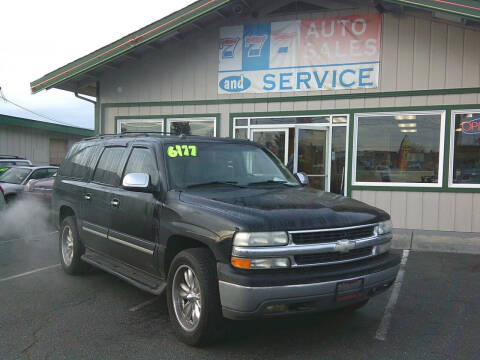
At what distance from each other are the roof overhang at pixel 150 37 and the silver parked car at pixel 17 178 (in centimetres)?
230

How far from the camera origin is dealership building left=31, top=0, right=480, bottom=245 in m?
9.48

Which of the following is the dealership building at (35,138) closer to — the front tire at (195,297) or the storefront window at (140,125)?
the storefront window at (140,125)

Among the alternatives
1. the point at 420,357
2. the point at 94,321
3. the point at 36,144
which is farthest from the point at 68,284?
the point at 36,144

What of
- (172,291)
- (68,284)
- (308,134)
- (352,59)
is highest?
(352,59)

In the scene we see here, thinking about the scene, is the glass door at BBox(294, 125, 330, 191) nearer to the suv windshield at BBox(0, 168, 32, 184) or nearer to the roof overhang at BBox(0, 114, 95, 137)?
the suv windshield at BBox(0, 168, 32, 184)

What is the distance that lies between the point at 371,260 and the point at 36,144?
83.3 ft

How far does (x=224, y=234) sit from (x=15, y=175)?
36.7 feet

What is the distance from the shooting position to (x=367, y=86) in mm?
10086

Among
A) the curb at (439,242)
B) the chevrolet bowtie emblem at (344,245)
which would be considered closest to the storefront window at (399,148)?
the curb at (439,242)

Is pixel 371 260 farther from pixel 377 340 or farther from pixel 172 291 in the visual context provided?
pixel 172 291

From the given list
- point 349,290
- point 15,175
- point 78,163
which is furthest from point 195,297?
point 15,175

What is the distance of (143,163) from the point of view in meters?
5.03

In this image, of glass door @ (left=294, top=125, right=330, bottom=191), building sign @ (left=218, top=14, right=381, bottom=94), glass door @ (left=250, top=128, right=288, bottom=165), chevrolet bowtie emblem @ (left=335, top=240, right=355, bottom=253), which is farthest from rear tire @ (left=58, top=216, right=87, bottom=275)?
building sign @ (left=218, top=14, right=381, bottom=94)

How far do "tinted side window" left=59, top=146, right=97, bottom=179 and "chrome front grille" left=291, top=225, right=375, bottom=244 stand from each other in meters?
3.73
